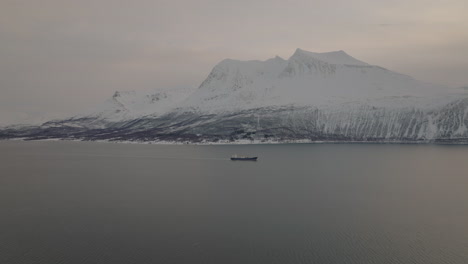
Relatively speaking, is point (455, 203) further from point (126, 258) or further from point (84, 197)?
point (84, 197)

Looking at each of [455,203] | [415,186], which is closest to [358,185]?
[415,186]

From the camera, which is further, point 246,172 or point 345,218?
point 246,172

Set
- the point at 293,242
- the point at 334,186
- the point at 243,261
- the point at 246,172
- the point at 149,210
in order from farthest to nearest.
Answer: the point at 246,172, the point at 334,186, the point at 149,210, the point at 293,242, the point at 243,261

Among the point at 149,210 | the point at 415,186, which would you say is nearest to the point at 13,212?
the point at 149,210

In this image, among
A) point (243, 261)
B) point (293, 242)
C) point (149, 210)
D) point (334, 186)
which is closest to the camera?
point (243, 261)

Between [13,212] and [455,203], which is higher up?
[13,212]

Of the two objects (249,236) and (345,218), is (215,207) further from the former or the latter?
(345,218)
